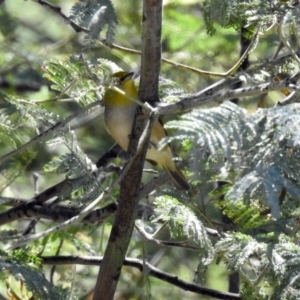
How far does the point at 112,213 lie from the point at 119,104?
616mm

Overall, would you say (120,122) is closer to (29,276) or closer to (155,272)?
(155,272)

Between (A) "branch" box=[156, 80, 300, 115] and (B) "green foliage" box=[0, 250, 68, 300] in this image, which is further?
(B) "green foliage" box=[0, 250, 68, 300]

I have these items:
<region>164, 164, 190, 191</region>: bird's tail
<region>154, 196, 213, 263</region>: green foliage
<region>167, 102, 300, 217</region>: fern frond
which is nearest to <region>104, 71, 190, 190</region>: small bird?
<region>164, 164, 190, 191</region>: bird's tail

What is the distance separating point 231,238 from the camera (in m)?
2.38

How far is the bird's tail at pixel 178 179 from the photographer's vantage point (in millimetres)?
3435

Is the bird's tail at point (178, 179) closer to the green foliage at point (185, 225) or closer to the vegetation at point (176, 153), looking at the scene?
the vegetation at point (176, 153)

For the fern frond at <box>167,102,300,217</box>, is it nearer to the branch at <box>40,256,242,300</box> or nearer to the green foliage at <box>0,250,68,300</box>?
the green foliage at <box>0,250,68,300</box>

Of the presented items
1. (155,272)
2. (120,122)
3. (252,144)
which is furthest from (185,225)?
(120,122)

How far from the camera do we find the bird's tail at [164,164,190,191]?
3.44m

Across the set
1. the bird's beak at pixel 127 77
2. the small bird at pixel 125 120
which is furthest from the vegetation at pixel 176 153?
the bird's beak at pixel 127 77

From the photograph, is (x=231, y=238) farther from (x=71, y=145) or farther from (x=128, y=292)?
(x=128, y=292)

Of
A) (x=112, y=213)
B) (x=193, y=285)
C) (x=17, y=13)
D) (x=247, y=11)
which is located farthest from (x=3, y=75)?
(x=247, y=11)

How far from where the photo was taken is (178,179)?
11.7 feet

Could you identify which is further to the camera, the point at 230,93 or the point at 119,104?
the point at 119,104
